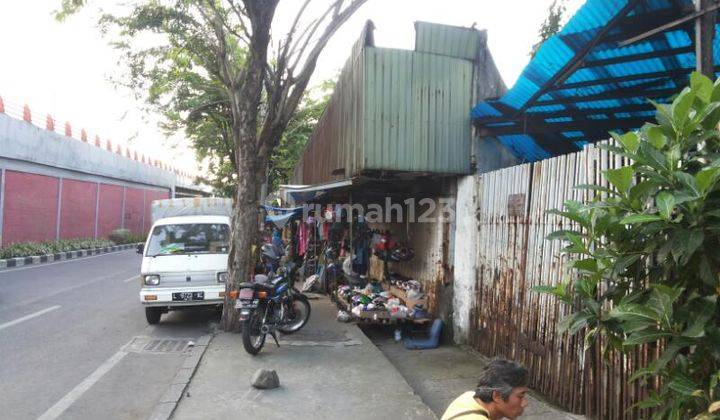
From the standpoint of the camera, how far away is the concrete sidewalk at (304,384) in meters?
4.66

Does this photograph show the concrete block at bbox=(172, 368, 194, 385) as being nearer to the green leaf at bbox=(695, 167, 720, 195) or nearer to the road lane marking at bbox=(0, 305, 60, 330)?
the road lane marking at bbox=(0, 305, 60, 330)

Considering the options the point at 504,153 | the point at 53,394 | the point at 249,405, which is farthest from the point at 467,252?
the point at 53,394

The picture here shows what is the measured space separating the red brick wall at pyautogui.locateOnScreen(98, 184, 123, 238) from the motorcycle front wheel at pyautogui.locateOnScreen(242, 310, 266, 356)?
22670 mm

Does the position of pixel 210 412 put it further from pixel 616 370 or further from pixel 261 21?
pixel 261 21

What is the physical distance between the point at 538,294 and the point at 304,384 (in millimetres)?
2553

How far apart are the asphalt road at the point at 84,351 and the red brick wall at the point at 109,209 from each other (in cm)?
1492

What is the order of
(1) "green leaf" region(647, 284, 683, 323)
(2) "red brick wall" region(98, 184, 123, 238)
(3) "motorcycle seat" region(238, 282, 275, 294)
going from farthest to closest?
(2) "red brick wall" region(98, 184, 123, 238) → (3) "motorcycle seat" region(238, 282, 275, 294) → (1) "green leaf" region(647, 284, 683, 323)

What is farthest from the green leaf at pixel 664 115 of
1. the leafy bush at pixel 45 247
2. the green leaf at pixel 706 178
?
the leafy bush at pixel 45 247

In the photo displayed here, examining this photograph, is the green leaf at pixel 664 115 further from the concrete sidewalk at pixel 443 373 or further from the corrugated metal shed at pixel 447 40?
the corrugated metal shed at pixel 447 40

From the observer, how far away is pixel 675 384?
Answer: 7.82 feet

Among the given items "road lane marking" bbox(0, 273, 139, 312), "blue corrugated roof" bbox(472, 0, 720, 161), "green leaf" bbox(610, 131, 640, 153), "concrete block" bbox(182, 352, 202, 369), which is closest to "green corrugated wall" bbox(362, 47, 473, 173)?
"blue corrugated roof" bbox(472, 0, 720, 161)

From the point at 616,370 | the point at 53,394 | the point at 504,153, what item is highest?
the point at 504,153

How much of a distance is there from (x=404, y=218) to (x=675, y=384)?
7.97 m

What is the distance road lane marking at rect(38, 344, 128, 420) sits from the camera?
4.63 meters
